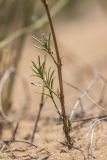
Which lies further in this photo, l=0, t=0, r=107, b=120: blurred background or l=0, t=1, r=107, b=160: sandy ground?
l=0, t=0, r=107, b=120: blurred background

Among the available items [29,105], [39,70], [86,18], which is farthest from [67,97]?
[86,18]

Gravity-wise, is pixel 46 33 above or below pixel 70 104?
above

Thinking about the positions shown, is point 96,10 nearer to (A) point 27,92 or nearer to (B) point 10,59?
(A) point 27,92

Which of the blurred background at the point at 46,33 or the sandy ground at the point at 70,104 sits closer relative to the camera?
the sandy ground at the point at 70,104

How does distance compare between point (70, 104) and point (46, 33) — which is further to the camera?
point (46, 33)
